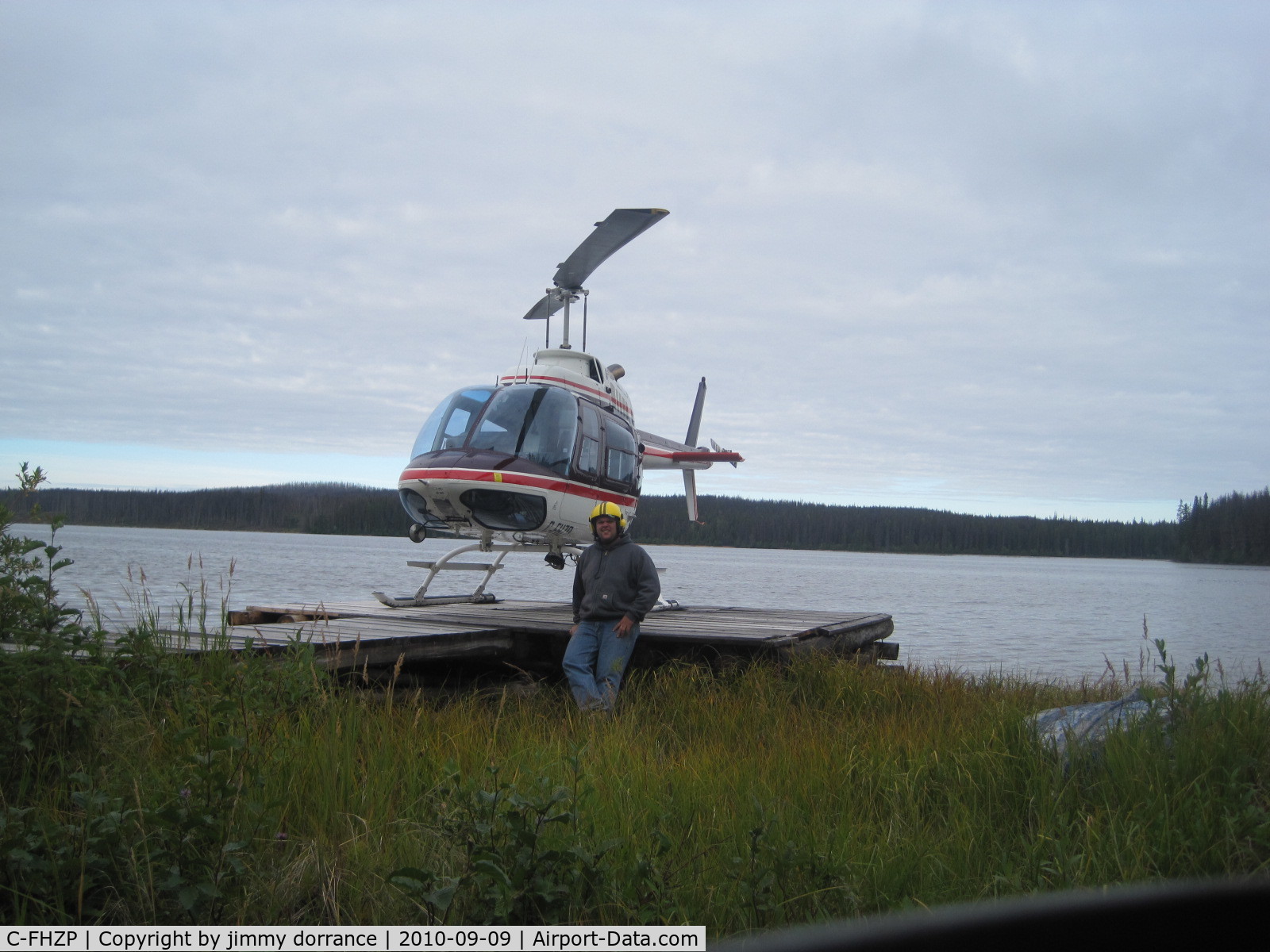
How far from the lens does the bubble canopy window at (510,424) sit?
972 cm

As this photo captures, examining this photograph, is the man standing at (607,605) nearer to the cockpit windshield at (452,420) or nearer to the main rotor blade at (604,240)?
the cockpit windshield at (452,420)

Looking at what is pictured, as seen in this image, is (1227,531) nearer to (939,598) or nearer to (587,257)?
(939,598)

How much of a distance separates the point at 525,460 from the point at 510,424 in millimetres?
457

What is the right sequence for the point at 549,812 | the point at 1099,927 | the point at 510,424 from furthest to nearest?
1. the point at 510,424
2. the point at 549,812
3. the point at 1099,927

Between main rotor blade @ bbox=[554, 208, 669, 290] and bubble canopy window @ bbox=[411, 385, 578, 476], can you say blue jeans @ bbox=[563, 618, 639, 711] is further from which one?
main rotor blade @ bbox=[554, 208, 669, 290]

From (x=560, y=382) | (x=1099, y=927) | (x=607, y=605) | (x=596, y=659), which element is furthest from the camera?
(x=560, y=382)

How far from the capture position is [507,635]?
8.47 m

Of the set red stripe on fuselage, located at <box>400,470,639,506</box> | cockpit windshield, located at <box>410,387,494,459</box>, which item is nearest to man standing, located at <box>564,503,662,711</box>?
red stripe on fuselage, located at <box>400,470,639,506</box>

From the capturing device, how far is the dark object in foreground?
3.91 ft

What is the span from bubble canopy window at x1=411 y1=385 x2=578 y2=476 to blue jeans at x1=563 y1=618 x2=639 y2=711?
8.15ft

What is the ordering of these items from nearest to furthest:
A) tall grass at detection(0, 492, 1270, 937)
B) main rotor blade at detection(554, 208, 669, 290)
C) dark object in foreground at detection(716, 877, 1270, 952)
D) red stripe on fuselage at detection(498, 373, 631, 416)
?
1. dark object in foreground at detection(716, 877, 1270, 952)
2. tall grass at detection(0, 492, 1270, 937)
3. main rotor blade at detection(554, 208, 669, 290)
4. red stripe on fuselage at detection(498, 373, 631, 416)

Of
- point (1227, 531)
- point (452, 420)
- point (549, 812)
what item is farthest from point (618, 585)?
point (1227, 531)

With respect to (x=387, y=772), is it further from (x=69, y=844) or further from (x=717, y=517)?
(x=717, y=517)

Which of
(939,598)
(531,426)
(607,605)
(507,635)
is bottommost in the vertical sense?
(939,598)
